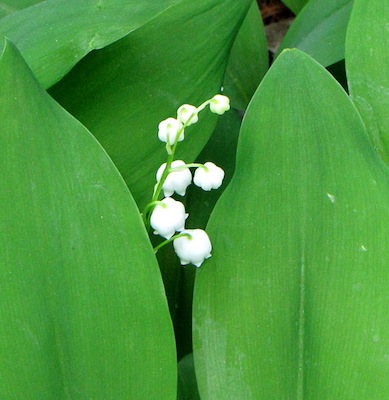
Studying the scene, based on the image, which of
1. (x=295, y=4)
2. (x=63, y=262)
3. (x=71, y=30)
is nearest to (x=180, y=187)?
(x=63, y=262)

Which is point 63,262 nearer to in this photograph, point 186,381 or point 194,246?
point 194,246

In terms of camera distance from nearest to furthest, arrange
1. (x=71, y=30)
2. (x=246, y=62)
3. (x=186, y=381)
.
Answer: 1. (x=71, y=30)
2. (x=186, y=381)
3. (x=246, y=62)

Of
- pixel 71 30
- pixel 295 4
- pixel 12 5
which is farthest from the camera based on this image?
pixel 295 4

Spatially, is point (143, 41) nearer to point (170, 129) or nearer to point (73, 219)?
point (170, 129)

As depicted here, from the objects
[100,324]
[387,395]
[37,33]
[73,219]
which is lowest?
[387,395]

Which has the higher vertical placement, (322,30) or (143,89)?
(143,89)

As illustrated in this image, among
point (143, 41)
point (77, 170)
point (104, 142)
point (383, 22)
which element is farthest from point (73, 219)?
point (383, 22)

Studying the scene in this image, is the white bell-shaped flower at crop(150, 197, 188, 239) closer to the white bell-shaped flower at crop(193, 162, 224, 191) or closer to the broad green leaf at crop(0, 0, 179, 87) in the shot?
the white bell-shaped flower at crop(193, 162, 224, 191)
